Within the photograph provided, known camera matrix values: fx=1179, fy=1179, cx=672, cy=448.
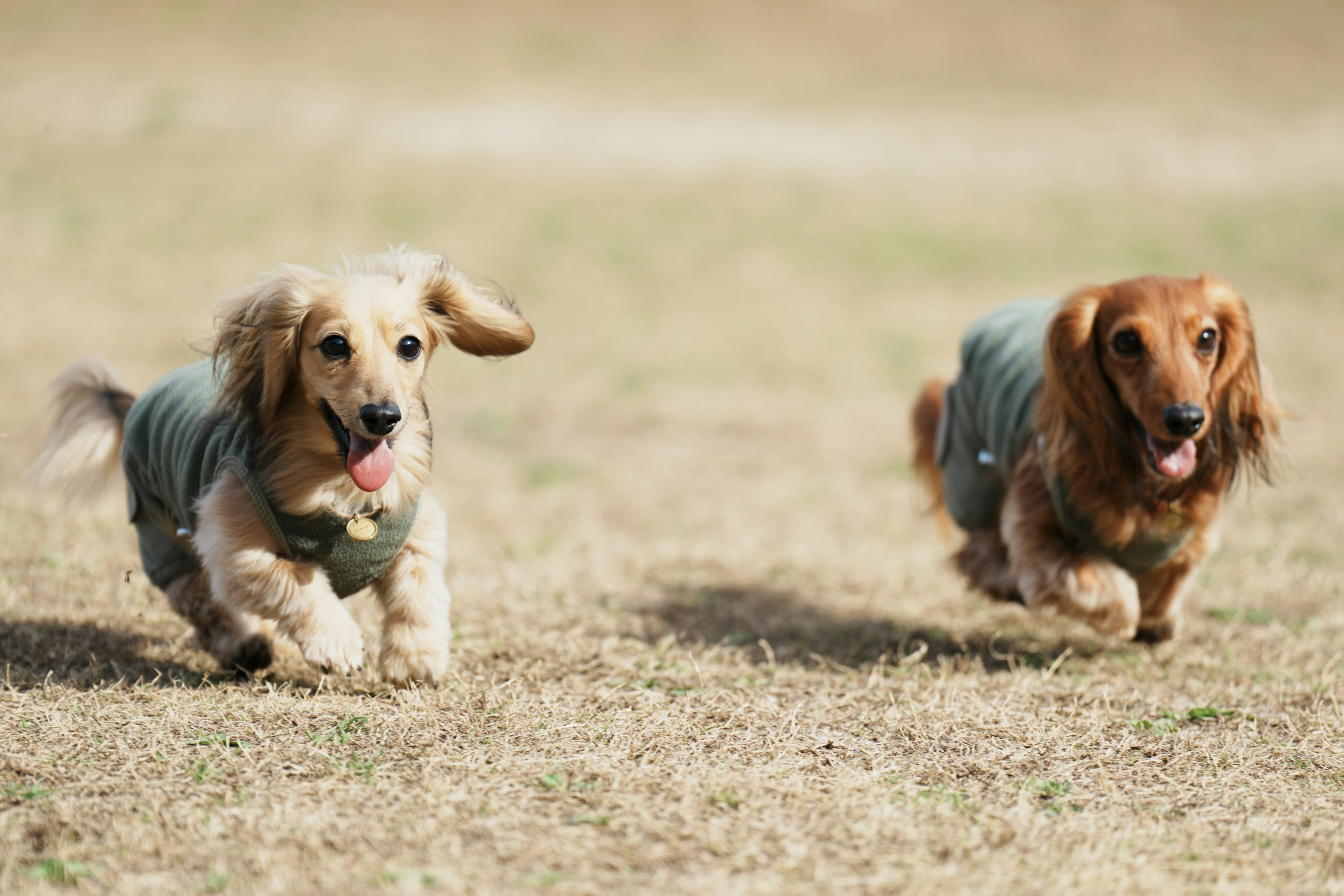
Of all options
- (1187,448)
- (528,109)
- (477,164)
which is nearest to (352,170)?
(477,164)

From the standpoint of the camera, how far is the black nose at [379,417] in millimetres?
3225

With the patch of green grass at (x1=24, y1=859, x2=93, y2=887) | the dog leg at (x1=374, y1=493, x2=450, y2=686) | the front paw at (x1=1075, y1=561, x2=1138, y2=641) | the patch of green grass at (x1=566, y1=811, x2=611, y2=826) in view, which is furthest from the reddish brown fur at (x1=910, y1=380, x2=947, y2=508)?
the patch of green grass at (x1=24, y1=859, x2=93, y2=887)

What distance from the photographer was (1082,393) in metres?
4.23

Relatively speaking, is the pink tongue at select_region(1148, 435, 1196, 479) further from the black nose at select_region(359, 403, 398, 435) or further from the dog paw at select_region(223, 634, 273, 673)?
the dog paw at select_region(223, 634, 273, 673)

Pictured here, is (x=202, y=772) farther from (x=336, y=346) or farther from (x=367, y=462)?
(x=336, y=346)

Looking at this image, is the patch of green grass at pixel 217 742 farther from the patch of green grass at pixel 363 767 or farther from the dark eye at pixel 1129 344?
the dark eye at pixel 1129 344

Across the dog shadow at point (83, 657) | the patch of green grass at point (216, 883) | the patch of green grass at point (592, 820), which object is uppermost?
the patch of green grass at point (592, 820)

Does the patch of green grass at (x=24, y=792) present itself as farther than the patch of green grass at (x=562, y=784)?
No

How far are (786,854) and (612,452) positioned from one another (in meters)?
5.66

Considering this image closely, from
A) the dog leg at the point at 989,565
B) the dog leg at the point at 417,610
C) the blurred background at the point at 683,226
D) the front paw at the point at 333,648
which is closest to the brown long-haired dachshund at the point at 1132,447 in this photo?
the dog leg at the point at 989,565

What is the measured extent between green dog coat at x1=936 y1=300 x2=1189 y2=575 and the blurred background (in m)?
0.57

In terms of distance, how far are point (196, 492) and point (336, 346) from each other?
2.39 feet

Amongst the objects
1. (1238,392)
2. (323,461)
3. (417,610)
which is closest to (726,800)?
(417,610)

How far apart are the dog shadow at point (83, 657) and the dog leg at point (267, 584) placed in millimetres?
477
